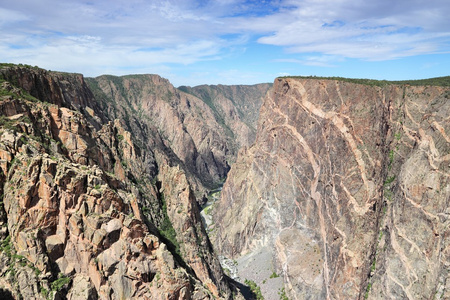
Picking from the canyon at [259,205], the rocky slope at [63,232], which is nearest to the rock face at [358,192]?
the canyon at [259,205]

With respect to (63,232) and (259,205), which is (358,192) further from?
(63,232)

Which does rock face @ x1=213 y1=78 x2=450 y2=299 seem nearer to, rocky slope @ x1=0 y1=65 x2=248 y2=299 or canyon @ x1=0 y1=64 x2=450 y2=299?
canyon @ x1=0 y1=64 x2=450 y2=299

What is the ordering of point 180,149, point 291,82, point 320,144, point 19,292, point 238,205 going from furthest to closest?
1. point 180,149
2. point 238,205
3. point 291,82
4. point 320,144
5. point 19,292

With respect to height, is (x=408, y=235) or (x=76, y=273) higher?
(x=76, y=273)

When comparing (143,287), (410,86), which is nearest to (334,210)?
(410,86)

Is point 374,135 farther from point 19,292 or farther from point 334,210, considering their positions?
point 19,292

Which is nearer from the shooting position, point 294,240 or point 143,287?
point 143,287
